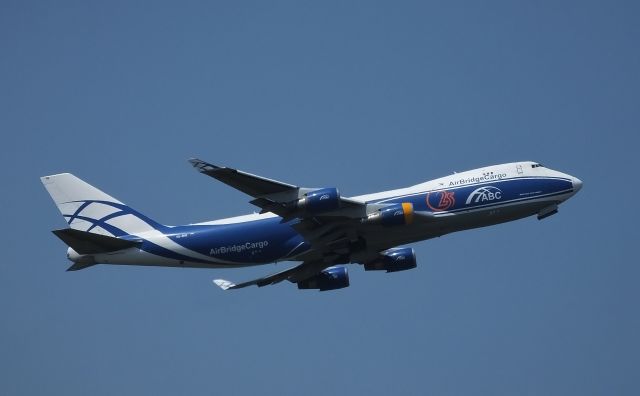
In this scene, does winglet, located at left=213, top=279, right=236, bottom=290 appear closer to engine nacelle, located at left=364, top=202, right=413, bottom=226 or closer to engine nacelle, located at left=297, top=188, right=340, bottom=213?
engine nacelle, located at left=297, top=188, right=340, bottom=213

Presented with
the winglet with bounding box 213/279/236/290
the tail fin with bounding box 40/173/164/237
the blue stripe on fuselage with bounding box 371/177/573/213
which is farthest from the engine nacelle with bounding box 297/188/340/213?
the tail fin with bounding box 40/173/164/237

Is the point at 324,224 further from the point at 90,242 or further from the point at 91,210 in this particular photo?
the point at 91,210

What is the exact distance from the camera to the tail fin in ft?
188

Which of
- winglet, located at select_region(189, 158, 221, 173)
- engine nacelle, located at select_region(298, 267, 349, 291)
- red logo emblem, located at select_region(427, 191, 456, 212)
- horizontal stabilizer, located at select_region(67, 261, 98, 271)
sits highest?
winglet, located at select_region(189, 158, 221, 173)

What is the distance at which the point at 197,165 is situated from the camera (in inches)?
1802

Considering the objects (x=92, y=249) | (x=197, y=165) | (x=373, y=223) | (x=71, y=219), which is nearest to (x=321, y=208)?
(x=373, y=223)

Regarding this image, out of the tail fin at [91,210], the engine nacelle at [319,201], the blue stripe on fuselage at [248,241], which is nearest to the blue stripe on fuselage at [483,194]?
the engine nacelle at [319,201]

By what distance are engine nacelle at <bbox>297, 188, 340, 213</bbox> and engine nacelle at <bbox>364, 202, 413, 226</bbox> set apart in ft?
9.44

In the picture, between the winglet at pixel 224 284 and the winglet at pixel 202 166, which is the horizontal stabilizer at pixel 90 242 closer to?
the winglet at pixel 224 284

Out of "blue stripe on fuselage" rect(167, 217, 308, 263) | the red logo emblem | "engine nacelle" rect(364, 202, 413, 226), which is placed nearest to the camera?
"engine nacelle" rect(364, 202, 413, 226)

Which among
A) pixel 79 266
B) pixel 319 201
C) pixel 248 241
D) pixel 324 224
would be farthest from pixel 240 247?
pixel 79 266

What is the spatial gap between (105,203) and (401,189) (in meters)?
19.1

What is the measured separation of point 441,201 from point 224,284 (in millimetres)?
15622

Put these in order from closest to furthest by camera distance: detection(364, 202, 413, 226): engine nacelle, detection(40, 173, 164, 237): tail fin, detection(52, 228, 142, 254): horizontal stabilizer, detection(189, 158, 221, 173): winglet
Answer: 1. detection(189, 158, 221, 173): winglet
2. detection(364, 202, 413, 226): engine nacelle
3. detection(52, 228, 142, 254): horizontal stabilizer
4. detection(40, 173, 164, 237): tail fin
